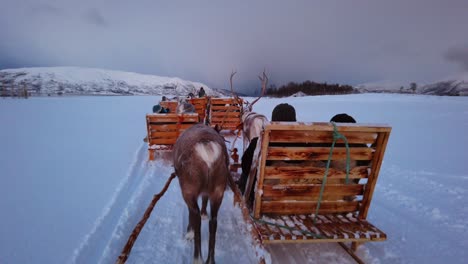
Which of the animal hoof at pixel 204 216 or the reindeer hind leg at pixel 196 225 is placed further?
the animal hoof at pixel 204 216

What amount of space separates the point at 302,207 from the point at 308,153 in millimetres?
761

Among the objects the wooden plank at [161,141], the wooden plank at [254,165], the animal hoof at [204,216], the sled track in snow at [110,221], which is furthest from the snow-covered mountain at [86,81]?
the wooden plank at [254,165]

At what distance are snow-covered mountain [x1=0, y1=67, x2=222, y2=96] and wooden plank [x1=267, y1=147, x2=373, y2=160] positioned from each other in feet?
369

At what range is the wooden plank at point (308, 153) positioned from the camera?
8.54 feet

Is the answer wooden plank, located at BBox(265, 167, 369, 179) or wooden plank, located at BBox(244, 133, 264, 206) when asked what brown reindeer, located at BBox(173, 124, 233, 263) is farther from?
wooden plank, located at BBox(265, 167, 369, 179)

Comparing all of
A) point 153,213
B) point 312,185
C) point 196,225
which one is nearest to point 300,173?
point 312,185

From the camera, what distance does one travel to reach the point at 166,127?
21.2ft

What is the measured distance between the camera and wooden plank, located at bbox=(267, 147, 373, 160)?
2602mm

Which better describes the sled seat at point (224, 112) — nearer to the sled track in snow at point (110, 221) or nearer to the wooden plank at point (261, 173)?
the sled track in snow at point (110, 221)

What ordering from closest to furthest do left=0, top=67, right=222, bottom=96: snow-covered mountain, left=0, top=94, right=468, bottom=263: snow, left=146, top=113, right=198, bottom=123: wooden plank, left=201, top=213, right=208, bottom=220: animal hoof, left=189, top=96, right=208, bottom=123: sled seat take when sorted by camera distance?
1. left=0, top=94, right=468, bottom=263: snow
2. left=201, top=213, right=208, bottom=220: animal hoof
3. left=146, top=113, right=198, bottom=123: wooden plank
4. left=189, top=96, right=208, bottom=123: sled seat
5. left=0, top=67, right=222, bottom=96: snow-covered mountain

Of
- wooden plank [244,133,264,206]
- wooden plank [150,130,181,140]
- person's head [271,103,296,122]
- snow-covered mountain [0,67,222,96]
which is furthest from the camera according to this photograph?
snow-covered mountain [0,67,222,96]

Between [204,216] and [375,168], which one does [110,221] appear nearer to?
[204,216]

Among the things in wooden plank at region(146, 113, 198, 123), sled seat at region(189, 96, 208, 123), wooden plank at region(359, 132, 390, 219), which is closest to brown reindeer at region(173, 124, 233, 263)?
wooden plank at region(359, 132, 390, 219)

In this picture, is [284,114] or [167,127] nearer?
[284,114]
